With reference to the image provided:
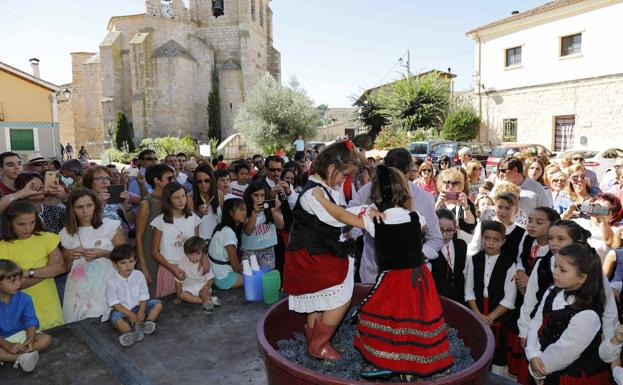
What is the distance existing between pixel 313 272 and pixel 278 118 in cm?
2469

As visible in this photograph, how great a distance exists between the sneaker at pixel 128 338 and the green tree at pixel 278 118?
2391 cm

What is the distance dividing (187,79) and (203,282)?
95.4 ft

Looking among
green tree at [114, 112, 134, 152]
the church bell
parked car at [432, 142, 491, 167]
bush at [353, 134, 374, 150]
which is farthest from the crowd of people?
the church bell

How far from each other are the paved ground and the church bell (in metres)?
32.0

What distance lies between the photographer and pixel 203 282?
3.56 meters

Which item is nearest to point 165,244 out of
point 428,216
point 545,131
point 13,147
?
point 428,216

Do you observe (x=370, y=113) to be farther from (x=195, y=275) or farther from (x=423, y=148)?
(x=195, y=275)

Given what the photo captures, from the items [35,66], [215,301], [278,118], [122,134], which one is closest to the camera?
[215,301]

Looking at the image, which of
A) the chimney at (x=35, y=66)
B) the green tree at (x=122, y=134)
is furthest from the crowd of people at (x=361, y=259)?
the green tree at (x=122, y=134)

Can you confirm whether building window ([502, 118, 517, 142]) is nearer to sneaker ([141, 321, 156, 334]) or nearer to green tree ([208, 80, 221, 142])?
green tree ([208, 80, 221, 142])

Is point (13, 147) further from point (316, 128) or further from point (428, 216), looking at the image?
point (428, 216)

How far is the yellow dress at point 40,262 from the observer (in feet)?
10.2

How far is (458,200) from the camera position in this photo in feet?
14.2

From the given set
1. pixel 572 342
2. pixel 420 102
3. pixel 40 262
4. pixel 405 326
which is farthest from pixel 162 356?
pixel 420 102
